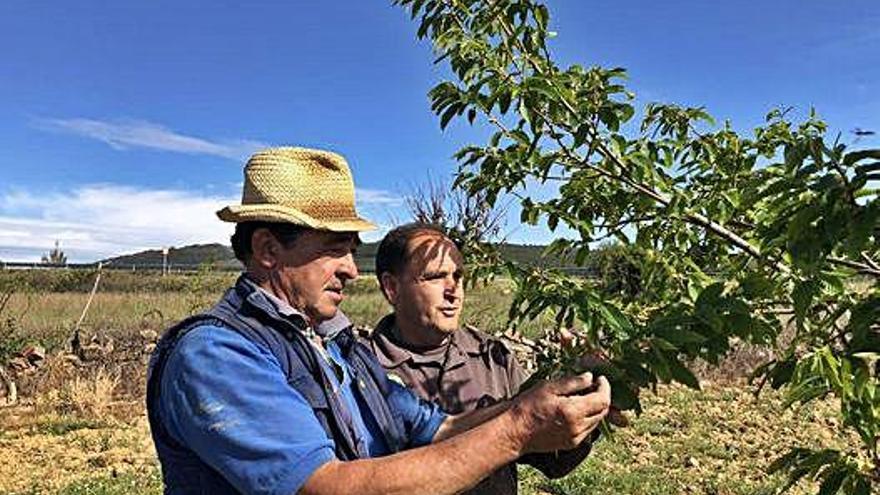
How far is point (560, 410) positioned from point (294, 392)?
1.60 feet

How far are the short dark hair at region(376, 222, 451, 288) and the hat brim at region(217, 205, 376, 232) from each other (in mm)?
884

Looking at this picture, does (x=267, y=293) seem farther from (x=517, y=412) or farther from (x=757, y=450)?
(x=757, y=450)

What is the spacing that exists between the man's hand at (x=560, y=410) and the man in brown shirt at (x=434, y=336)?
36.0 inches

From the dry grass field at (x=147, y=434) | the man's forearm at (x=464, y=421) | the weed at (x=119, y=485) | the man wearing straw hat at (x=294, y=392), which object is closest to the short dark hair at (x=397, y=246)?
the dry grass field at (x=147, y=434)

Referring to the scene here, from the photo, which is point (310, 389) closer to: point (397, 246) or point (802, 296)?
point (802, 296)

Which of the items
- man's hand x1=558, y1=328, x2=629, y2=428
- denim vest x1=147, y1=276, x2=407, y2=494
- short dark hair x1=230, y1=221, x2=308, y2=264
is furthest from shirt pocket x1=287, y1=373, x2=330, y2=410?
man's hand x1=558, y1=328, x2=629, y2=428

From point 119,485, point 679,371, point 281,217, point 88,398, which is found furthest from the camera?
point 88,398

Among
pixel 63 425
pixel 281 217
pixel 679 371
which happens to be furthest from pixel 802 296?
pixel 63 425

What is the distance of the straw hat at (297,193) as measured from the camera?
1.79 meters

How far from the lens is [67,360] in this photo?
10180 mm

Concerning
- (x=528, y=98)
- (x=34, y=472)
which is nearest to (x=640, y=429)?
(x=34, y=472)

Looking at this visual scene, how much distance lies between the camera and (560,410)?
1.57 meters

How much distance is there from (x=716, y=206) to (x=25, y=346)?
10.0m

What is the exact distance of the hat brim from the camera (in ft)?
5.81
